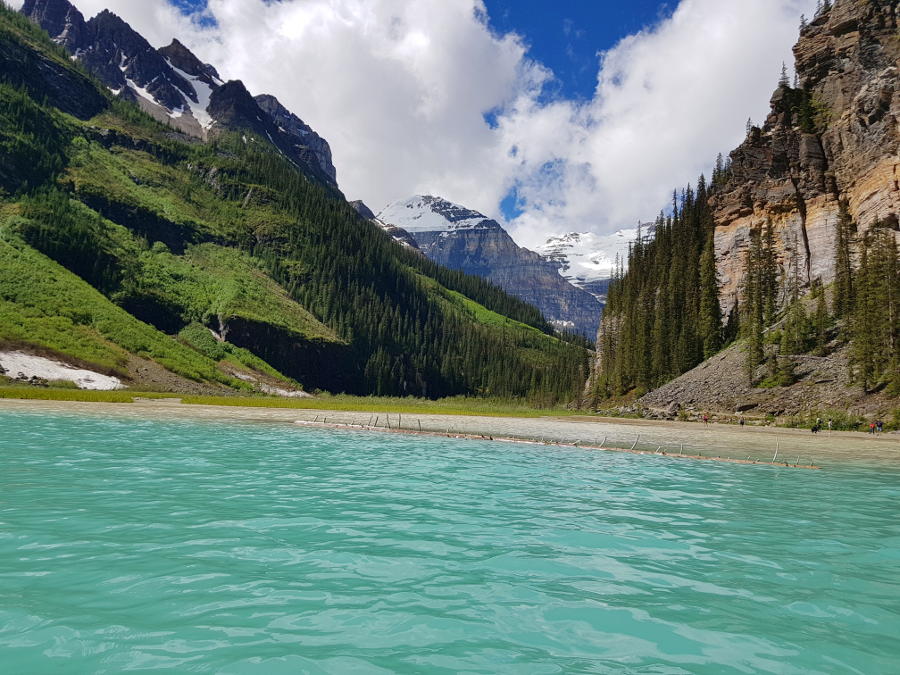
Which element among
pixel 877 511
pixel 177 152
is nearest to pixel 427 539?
pixel 877 511

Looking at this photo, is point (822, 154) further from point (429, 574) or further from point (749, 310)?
point (429, 574)

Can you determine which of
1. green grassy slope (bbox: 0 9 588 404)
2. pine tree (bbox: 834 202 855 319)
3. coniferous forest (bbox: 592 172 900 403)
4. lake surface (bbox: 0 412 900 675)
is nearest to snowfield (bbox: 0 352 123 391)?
green grassy slope (bbox: 0 9 588 404)

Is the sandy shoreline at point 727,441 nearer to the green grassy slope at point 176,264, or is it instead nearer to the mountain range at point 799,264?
the mountain range at point 799,264

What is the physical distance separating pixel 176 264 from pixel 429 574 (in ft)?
468

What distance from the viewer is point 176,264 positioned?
439 feet

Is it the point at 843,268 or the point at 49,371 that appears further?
the point at 843,268

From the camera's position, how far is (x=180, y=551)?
10.6 metres

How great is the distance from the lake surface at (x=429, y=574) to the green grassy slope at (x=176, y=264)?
8122cm

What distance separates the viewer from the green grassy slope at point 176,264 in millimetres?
98500

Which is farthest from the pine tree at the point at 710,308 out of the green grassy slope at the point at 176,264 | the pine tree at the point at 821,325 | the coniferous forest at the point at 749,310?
the green grassy slope at the point at 176,264

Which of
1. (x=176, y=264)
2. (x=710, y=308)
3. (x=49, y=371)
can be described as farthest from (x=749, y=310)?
(x=176, y=264)

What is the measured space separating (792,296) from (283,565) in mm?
95642

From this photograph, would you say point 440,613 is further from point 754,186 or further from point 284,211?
point 284,211

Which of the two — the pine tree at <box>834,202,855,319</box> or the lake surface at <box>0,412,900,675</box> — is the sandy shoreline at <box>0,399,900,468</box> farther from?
the pine tree at <box>834,202,855,319</box>
